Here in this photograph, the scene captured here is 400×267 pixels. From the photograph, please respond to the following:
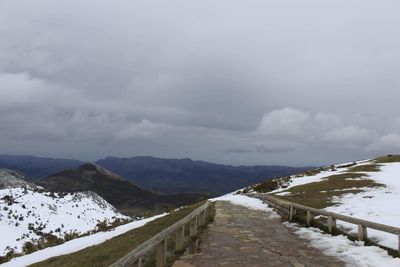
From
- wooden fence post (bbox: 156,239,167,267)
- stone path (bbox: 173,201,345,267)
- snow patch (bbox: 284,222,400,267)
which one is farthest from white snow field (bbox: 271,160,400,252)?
wooden fence post (bbox: 156,239,167,267)

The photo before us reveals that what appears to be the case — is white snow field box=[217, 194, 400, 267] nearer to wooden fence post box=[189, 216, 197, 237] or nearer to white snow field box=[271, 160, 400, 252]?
white snow field box=[271, 160, 400, 252]

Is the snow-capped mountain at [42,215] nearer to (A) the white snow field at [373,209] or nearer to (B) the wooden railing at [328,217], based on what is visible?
(B) the wooden railing at [328,217]

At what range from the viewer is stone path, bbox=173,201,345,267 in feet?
40.3

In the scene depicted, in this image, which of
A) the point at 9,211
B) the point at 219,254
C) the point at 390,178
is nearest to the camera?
the point at 219,254

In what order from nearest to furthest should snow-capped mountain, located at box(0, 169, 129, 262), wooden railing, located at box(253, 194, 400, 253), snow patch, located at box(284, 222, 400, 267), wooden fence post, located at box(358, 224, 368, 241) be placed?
snow patch, located at box(284, 222, 400, 267) → wooden railing, located at box(253, 194, 400, 253) → wooden fence post, located at box(358, 224, 368, 241) → snow-capped mountain, located at box(0, 169, 129, 262)

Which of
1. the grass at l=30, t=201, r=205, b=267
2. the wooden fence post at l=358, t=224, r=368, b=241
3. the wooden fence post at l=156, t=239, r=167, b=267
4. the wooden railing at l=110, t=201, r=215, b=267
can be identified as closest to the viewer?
the wooden railing at l=110, t=201, r=215, b=267

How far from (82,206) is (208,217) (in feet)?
458

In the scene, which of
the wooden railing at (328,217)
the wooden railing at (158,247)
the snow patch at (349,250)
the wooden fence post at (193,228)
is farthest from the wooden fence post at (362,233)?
the wooden fence post at (193,228)

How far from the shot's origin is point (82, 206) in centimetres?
15312

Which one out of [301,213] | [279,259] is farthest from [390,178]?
[279,259]

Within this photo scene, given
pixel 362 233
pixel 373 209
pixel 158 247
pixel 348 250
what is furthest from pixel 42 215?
pixel 348 250

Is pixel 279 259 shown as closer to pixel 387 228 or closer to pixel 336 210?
pixel 387 228

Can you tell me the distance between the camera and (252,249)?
→ 14211 mm

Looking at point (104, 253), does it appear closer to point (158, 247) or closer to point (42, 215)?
point (158, 247)
